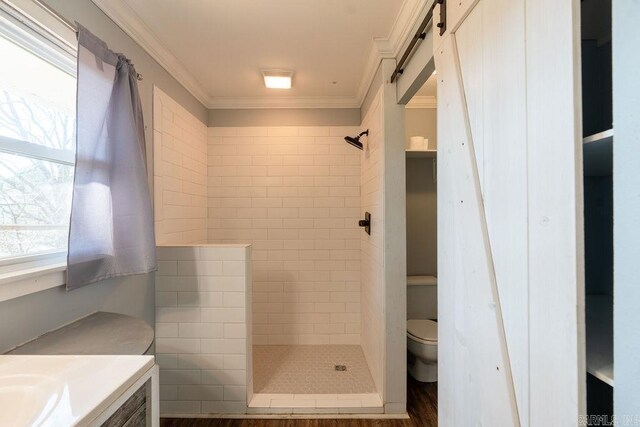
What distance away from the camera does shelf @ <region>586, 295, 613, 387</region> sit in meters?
0.56

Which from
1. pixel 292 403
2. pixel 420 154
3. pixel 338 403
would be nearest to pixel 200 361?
pixel 292 403

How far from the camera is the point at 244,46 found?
6.40ft

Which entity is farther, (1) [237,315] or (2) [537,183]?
(1) [237,315]

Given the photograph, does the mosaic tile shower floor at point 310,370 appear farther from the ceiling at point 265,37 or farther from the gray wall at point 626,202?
the ceiling at point 265,37

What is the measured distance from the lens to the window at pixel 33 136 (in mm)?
1066

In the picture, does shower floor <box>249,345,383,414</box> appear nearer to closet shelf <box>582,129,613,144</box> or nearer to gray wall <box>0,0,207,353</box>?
gray wall <box>0,0,207,353</box>

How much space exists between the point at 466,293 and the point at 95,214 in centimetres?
166

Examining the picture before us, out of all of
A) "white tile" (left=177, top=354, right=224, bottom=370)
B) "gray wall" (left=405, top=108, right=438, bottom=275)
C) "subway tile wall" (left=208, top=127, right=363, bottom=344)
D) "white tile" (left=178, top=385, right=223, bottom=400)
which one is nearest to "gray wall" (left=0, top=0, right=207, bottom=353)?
"white tile" (left=177, top=354, right=224, bottom=370)

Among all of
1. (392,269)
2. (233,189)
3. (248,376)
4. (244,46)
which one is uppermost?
(244,46)

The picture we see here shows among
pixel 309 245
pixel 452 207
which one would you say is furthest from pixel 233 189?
pixel 452 207

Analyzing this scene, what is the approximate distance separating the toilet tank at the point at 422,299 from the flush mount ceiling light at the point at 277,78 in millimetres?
2107

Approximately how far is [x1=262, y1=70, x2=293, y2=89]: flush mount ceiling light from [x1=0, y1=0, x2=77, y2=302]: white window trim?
4.17ft

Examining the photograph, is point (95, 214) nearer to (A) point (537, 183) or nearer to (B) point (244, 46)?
(B) point (244, 46)

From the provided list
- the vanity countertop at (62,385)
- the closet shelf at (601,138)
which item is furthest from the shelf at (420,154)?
the vanity countertop at (62,385)
